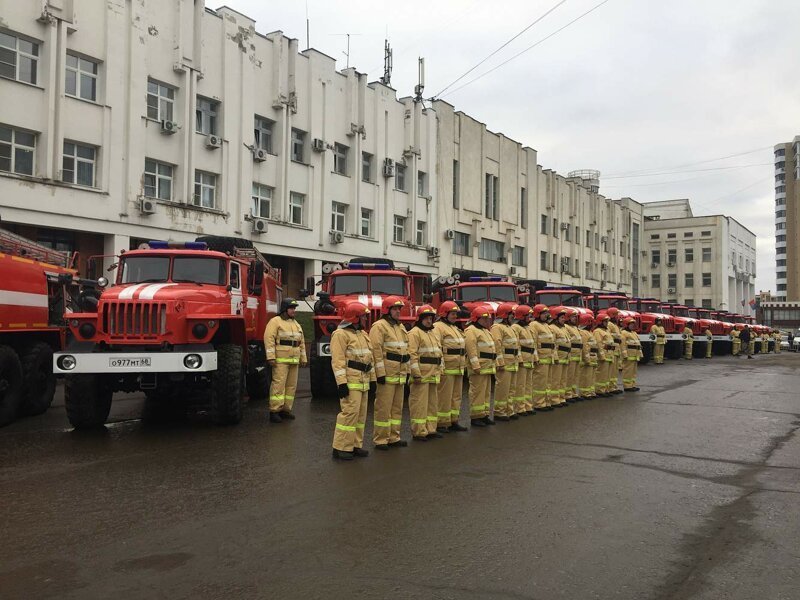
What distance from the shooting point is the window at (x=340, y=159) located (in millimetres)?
30469

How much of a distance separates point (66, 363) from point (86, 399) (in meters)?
0.72

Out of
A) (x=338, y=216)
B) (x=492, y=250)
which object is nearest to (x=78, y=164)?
(x=338, y=216)

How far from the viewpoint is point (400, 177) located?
1358 inches

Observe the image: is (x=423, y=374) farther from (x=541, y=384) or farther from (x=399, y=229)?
(x=399, y=229)

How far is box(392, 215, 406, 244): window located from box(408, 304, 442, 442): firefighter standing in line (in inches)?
987

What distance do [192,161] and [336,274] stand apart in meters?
11.7

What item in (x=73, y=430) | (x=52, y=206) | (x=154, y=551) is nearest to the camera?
(x=154, y=551)

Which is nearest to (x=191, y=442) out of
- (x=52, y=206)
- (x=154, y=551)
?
(x=154, y=551)

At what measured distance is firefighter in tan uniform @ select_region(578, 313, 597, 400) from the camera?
44.6ft

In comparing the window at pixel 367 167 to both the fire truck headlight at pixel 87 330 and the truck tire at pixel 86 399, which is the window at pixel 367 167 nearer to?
the truck tire at pixel 86 399

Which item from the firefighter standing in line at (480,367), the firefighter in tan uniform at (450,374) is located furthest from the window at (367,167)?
the firefighter in tan uniform at (450,374)

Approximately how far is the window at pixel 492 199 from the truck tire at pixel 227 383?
32.6 meters

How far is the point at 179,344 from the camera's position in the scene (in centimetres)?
920

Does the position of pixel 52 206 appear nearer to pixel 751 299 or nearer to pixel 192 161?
pixel 192 161
